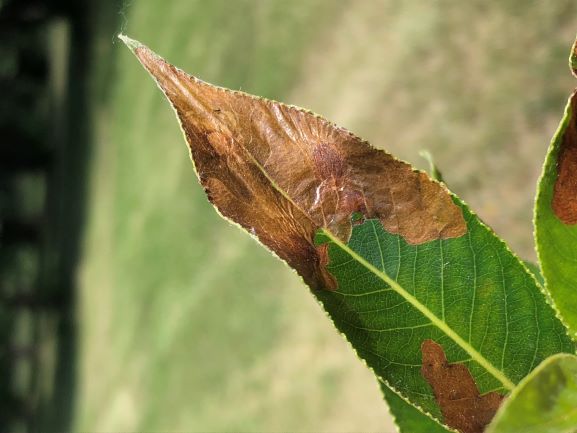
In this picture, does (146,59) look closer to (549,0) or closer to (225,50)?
(549,0)

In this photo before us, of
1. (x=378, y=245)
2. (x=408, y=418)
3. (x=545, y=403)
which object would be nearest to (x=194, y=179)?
(x=408, y=418)

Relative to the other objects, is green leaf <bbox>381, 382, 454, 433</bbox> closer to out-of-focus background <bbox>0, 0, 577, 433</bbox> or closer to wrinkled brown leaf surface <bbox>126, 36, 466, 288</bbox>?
wrinkled brown leaf surface <bbox>126, 36, 466, 288</bbox>

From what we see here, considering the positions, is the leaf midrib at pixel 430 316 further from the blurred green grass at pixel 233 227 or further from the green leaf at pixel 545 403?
the blurred green grass at pixel 233 227

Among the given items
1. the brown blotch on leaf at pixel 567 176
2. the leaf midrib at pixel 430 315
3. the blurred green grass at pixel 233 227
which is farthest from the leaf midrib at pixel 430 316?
the blurred green grass at pixel 233 227

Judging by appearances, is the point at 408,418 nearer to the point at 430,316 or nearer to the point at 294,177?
the point at 430,316

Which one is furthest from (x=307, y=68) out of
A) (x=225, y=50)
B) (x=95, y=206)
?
(x=95, y=206)

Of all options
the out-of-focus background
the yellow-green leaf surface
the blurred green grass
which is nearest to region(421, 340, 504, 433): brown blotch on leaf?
the yellow-green leaf surface
